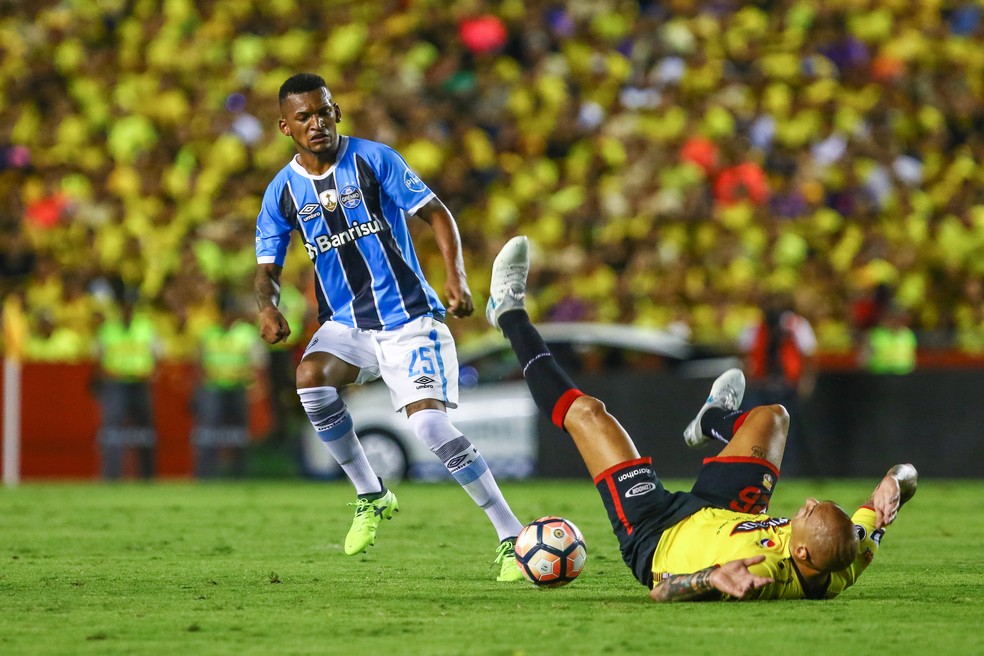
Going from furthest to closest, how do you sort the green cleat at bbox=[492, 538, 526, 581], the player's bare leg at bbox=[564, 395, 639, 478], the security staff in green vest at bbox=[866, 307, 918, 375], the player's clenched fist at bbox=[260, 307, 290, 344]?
1. the security staff in green vest at bbox=[866, 307, 918, 375]
2. the player's clenched fist at bbox=[260, 307, 290, 344]
3. the green cleat at bbox=[492, 538, 526, 581]
4. the player's bare leg at bbox=[564, 395, 639, 478]

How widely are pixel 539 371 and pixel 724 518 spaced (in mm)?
1279

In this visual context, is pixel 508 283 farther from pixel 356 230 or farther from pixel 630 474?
pixel 630 474

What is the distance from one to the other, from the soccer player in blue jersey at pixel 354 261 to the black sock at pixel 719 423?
134cm

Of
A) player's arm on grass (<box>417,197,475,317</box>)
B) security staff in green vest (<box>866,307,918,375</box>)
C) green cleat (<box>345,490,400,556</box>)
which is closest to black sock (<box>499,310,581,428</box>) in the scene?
player's arm on grass (<box>417,197,475,317</box>)

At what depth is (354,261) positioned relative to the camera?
809cm

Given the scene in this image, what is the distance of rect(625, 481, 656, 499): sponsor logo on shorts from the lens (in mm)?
6543

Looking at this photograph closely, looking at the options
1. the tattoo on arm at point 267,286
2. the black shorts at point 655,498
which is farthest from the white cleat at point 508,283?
the black shorts at point 655,498

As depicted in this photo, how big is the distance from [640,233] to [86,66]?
8.31m

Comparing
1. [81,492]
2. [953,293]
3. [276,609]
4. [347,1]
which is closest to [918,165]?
[953,293]

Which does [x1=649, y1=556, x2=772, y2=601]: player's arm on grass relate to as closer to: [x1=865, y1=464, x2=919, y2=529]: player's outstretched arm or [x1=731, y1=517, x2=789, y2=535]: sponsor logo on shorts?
[x1=731, y1=517, x2=789, y2=535]: sponsor logo on shorts

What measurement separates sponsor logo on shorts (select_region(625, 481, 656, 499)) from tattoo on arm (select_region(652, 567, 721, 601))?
0.40 meters

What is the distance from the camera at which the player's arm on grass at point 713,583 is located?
586 cm

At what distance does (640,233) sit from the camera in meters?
18.8

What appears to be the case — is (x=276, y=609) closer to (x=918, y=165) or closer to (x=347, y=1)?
(x=918, y=165)
